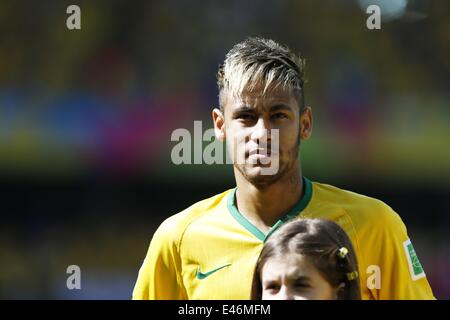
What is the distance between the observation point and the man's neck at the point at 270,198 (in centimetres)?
188

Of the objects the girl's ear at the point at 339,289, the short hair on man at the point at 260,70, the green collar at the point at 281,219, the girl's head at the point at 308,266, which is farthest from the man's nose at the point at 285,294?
the short hair on man at the point at 260,70

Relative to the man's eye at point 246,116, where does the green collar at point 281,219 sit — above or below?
below

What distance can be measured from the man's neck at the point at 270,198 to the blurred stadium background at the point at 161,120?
206 cm

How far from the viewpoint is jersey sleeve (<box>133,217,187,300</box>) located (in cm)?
189

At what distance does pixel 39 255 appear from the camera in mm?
4012

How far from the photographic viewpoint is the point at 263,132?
1.79m

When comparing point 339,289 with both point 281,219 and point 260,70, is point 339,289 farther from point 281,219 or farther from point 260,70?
point 260,70

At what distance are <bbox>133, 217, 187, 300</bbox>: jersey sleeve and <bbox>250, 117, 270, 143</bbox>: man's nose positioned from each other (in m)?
0.33

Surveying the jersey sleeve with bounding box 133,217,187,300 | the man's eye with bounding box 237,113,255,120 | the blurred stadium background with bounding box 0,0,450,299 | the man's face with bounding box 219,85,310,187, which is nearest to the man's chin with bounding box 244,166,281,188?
the man's face with bounding box 219,85,310,187

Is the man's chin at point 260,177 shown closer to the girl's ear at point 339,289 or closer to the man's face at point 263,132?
the man's face at point 263,132

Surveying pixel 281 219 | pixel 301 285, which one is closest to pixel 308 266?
pixel 301 285

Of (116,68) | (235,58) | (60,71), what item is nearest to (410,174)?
(116,68)

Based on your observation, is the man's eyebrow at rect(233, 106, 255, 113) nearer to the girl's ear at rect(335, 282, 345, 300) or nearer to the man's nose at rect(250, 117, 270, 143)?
the man's nose at rect(250, 117, 270, 143)
